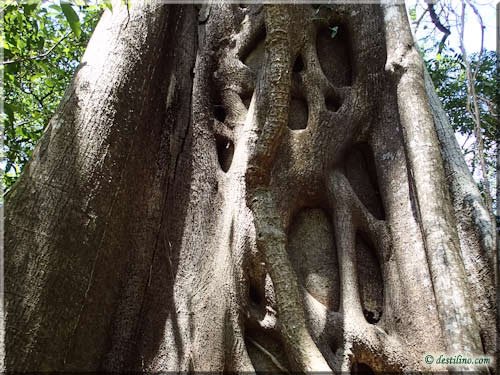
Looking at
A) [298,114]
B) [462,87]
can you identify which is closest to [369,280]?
[298,114]

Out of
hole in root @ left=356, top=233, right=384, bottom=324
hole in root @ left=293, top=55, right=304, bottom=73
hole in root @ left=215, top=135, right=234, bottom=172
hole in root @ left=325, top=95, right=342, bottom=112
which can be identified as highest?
hole in root @ left=293, top=55, right=304, bottom=73

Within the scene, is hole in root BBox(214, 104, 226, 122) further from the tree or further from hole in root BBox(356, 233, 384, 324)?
hole in root BBox(356, 233, 384, 324)

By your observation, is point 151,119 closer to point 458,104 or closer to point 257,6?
point 257,6

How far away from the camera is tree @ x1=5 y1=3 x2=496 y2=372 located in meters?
2.19

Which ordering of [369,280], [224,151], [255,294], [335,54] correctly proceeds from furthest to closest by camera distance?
[335,54] → [224,151] → [369,280] → [255,294]

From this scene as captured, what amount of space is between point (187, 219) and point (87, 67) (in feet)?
2.95

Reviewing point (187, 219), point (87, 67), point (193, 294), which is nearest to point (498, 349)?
point (193, 294)

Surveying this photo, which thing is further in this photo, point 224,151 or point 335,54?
point 335,54

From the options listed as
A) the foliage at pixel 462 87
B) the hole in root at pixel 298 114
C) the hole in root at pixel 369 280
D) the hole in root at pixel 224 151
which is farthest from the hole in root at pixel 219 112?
the foliage at pixel 462 87

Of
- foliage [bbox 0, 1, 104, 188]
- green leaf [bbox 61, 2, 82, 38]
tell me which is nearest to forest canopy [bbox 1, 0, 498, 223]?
foliage [bbox 0, 1, 104, 188]

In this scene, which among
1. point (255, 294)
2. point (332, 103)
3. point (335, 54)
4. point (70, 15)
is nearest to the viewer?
point (70, 15)

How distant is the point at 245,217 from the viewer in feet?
8.20

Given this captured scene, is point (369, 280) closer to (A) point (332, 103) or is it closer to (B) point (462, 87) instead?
(A) point (332, 103)

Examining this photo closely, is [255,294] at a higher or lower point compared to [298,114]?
lower
